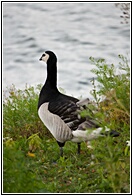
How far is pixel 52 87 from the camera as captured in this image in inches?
311

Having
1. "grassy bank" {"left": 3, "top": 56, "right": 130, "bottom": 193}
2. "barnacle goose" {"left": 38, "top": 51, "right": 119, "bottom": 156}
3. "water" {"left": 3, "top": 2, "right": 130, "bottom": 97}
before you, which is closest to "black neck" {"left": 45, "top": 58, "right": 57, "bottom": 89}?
"barnacle goose" {"left": 38, "top": 51, "right": 119, "bottom": 156}

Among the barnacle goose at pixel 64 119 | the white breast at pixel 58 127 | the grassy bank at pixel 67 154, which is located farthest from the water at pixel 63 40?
the white breast at pixel 58 127

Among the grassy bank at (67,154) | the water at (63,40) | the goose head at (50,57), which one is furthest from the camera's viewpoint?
the water at (63,40)

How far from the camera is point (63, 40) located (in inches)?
724

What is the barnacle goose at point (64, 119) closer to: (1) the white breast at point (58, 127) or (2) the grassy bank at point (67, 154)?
(1) the white breast at point (58, 127)

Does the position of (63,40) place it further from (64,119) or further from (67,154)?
(64,119)

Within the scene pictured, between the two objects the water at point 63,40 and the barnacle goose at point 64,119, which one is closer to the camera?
the barnacle goose at point 64,119

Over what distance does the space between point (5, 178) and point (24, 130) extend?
8.36 feet

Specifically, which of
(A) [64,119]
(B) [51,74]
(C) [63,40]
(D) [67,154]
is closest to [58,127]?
(A) [64,119]

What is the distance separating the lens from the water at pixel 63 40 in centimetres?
1545

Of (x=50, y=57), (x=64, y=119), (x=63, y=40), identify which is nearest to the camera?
(x=64, y=119)

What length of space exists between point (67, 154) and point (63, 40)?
431 inches

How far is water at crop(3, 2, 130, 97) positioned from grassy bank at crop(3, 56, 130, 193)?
556 cm

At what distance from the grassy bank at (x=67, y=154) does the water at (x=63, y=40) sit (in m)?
5.56
